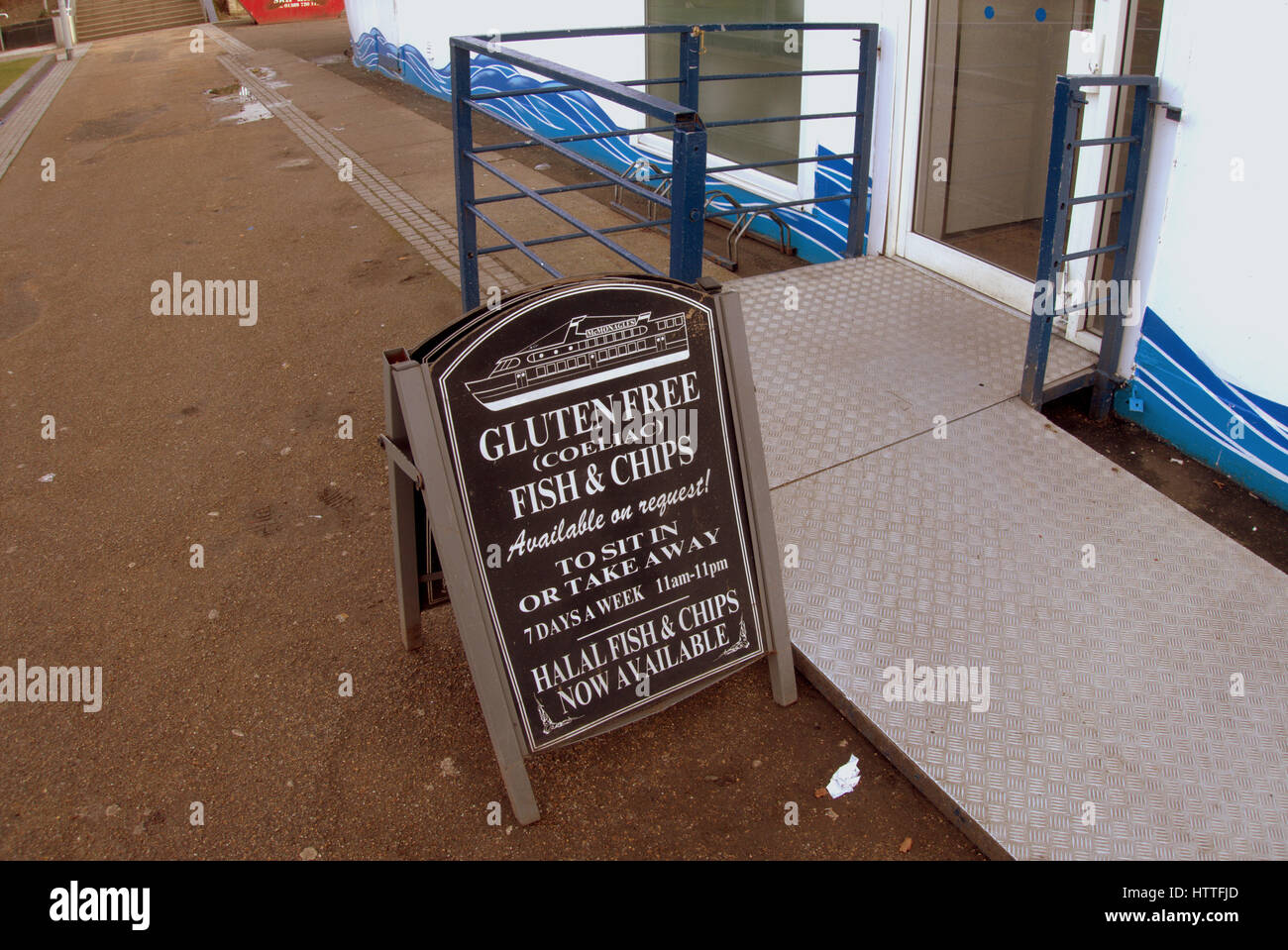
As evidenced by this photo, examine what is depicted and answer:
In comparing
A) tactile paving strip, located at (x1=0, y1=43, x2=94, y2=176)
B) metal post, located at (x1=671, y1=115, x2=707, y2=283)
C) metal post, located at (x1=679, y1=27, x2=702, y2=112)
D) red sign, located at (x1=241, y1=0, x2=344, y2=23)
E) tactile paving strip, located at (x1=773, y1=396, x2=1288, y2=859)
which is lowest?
tactile paving strip, located at (x1=773, y1=396, x2=1288, y2=859)

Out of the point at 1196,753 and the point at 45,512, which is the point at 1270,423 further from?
the point at 45,512

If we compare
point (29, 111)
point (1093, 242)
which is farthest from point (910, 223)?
point (29, 111)

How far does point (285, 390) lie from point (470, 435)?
319 centimetres

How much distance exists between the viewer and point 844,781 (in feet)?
9.43

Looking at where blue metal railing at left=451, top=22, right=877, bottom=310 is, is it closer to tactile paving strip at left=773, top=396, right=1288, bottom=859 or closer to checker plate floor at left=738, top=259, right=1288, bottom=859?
checker plate floor at left=738, top=259, right=1288, bottom=859

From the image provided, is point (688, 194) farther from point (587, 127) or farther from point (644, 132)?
point (587, 127)

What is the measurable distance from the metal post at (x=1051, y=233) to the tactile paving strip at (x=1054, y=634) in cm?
24

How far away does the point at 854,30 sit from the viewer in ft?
19.4

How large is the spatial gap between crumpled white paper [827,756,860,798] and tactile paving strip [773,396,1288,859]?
15cm

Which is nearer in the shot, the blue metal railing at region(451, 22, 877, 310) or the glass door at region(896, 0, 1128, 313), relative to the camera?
the blue metal railing at region(451, 22, 877, 310)

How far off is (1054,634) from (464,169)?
3611 mm

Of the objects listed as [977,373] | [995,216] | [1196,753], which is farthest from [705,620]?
[995,216]

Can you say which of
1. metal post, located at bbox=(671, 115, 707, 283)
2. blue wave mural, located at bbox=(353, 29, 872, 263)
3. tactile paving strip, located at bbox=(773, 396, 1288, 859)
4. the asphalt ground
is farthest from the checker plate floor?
blue wave mural, located at bbox=(353, 29, 872, 263)

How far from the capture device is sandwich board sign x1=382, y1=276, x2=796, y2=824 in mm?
2594
